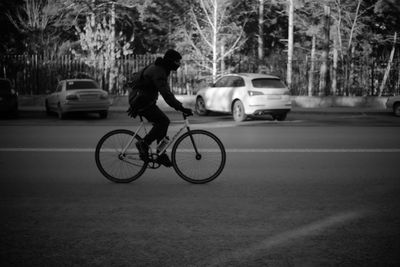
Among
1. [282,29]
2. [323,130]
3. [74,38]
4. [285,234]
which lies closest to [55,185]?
[285,234]

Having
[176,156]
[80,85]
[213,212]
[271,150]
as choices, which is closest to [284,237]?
[213,212]

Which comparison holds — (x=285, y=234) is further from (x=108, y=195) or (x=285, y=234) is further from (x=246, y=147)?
(x=246, y=147)

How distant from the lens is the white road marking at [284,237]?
12.9 ft

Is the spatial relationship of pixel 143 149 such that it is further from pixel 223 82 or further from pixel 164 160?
pixel 223 82

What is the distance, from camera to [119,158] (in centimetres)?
715

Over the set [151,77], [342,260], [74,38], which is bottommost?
[342,260]

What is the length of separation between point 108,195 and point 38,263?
2.43m

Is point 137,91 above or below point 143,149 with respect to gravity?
above

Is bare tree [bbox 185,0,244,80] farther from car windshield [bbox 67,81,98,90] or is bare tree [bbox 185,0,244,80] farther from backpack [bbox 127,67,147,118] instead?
backpack [bbox 127,67,147,118]

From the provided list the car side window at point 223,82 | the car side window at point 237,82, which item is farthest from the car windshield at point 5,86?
the car side window at point 237,82

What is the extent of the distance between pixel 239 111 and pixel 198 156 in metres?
10.8

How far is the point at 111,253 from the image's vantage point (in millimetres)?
4062

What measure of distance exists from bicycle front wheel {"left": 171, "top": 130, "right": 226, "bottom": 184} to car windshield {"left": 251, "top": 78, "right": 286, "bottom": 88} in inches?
417

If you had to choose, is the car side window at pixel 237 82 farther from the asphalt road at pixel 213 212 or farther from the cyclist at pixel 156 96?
the cyclist at pixel 156 96
